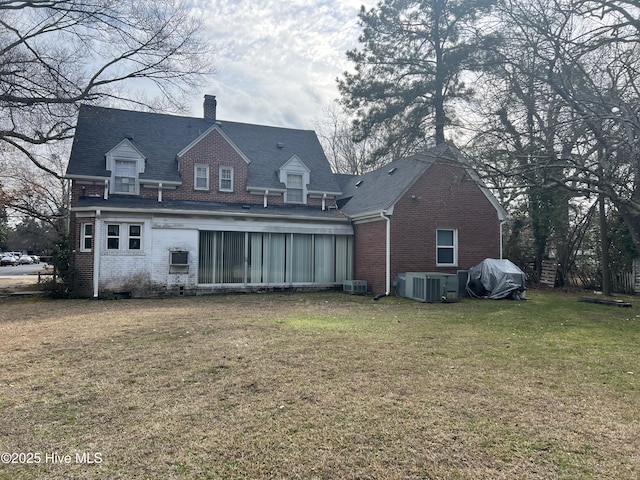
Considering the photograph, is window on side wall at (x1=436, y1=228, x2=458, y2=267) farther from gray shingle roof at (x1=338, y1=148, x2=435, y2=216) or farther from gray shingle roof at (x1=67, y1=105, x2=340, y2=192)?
gray shingle roof at (x1=67, y1=105, x2=340, y2=192)

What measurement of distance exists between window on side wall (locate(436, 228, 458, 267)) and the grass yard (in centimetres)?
760

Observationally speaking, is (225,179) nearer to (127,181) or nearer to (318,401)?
(127,181)

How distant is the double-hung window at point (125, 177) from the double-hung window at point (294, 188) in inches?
272

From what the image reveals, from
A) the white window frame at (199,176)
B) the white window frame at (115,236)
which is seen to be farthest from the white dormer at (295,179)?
the white window frame at (115,236)

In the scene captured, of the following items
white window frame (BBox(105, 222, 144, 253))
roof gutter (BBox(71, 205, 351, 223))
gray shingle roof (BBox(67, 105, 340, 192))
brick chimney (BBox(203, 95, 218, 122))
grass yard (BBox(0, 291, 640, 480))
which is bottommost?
grass yard (BBox(0, 291, 640, 480))

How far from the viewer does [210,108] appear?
22.0m

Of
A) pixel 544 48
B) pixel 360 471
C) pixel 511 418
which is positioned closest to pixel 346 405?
pixel 360 471

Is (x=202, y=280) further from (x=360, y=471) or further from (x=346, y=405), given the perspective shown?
(x=360, y=471)

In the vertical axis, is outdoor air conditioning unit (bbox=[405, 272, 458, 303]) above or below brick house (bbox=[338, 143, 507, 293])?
below

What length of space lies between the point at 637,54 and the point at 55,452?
1583 centimetres

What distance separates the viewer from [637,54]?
11828 mm

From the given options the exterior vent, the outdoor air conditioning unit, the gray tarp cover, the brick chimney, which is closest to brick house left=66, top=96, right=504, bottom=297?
the exterior vent

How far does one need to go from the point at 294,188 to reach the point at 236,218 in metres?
4.69

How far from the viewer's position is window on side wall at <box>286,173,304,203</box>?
20.1m
